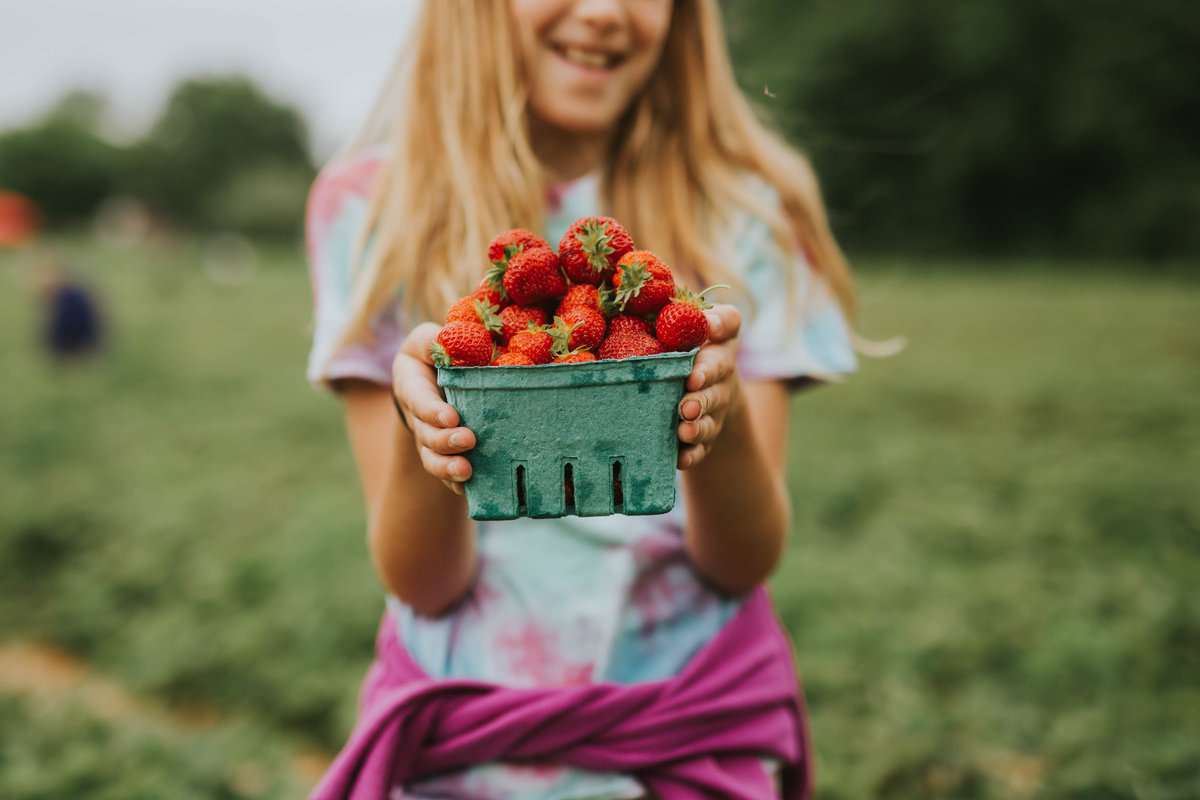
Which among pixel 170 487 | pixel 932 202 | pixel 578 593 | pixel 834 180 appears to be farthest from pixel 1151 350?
pixel 932 202

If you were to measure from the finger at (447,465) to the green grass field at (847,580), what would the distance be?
47.1 inches

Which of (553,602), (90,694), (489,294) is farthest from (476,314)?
(90,694)

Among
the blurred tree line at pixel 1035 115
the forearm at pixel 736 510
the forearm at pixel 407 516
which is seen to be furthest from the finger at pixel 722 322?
the blurred tree line at pixel 1035 115

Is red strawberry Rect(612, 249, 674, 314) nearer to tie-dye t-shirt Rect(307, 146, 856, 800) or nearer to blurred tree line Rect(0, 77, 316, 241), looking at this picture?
tie-dye t-shirt Rect(307, 146, 856, 800)

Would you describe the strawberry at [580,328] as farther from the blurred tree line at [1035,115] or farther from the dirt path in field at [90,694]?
the blurred tree line at [1035,115]

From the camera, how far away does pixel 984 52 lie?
69.1ft

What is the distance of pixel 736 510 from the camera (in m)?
1.34

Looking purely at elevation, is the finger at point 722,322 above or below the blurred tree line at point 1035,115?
above

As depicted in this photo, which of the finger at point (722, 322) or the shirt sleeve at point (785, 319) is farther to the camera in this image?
the shirt sleeve at point (785, 319)

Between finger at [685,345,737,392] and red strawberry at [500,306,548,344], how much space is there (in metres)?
0.20

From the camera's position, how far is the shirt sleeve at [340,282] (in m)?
1.43

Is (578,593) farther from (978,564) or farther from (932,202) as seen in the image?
(932,202)

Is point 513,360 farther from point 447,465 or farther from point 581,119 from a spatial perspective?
point 581,119

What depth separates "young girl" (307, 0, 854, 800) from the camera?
4.50 feet
